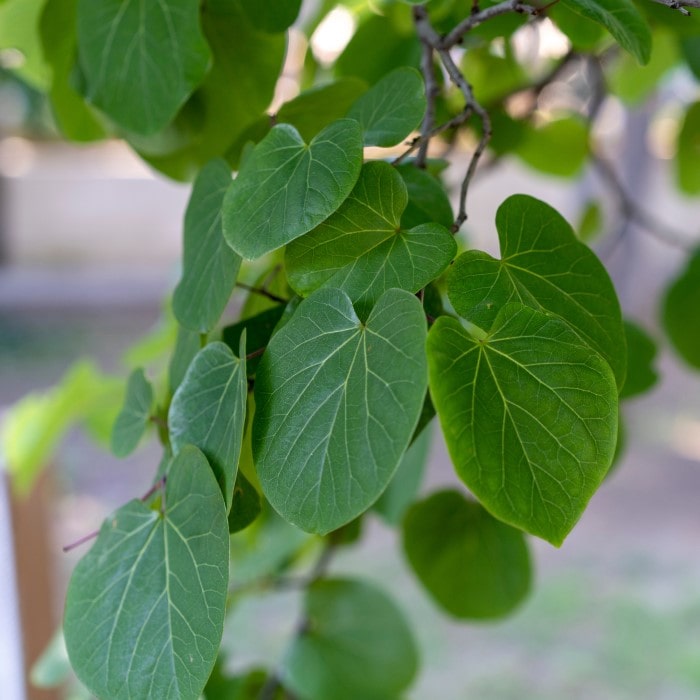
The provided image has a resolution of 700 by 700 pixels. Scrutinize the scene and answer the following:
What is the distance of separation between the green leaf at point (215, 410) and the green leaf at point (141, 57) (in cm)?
12

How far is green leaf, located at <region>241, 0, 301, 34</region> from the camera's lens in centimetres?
31

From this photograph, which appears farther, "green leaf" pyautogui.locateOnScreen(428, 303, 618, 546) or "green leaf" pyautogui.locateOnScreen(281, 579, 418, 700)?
"green leaf" pyautogui.locateOnScreen(281, 579, 418, 700)

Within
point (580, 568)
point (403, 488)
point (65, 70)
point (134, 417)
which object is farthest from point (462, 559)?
point (580, 568)

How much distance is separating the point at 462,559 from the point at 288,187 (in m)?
0.26

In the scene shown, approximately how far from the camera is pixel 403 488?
45 centimetres

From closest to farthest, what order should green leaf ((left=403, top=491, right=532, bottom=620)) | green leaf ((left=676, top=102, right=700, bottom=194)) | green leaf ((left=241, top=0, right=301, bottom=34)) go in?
green leaf ((left=241, top=0, right=301, bottom=34)) < green leaf ((left=403, top=491, right=532, bottom=620)) < green leaf ((left=676, top=102, right=700, bottom=194))

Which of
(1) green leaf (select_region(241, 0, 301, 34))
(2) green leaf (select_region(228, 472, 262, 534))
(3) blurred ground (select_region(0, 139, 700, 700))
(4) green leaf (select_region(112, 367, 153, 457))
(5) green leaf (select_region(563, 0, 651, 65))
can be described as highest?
(5) green leaf (select_region(563, 0, 651, 65))

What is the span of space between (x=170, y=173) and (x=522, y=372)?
0.84 feet

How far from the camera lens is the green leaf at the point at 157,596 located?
0.22 m

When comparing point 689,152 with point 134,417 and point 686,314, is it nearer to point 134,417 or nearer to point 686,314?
point 686,314

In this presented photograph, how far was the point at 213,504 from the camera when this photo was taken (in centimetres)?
23

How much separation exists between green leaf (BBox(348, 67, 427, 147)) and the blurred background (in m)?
0.05

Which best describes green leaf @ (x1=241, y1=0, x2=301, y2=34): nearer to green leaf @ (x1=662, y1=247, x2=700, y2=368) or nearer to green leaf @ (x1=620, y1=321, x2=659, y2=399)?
green leaf @ (x1=620, y1=321, x2=659, y2=399)

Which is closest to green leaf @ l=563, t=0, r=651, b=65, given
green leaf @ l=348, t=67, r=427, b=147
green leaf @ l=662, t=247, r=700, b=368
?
green leaf @ l=348, t=67, r=427, b=147
